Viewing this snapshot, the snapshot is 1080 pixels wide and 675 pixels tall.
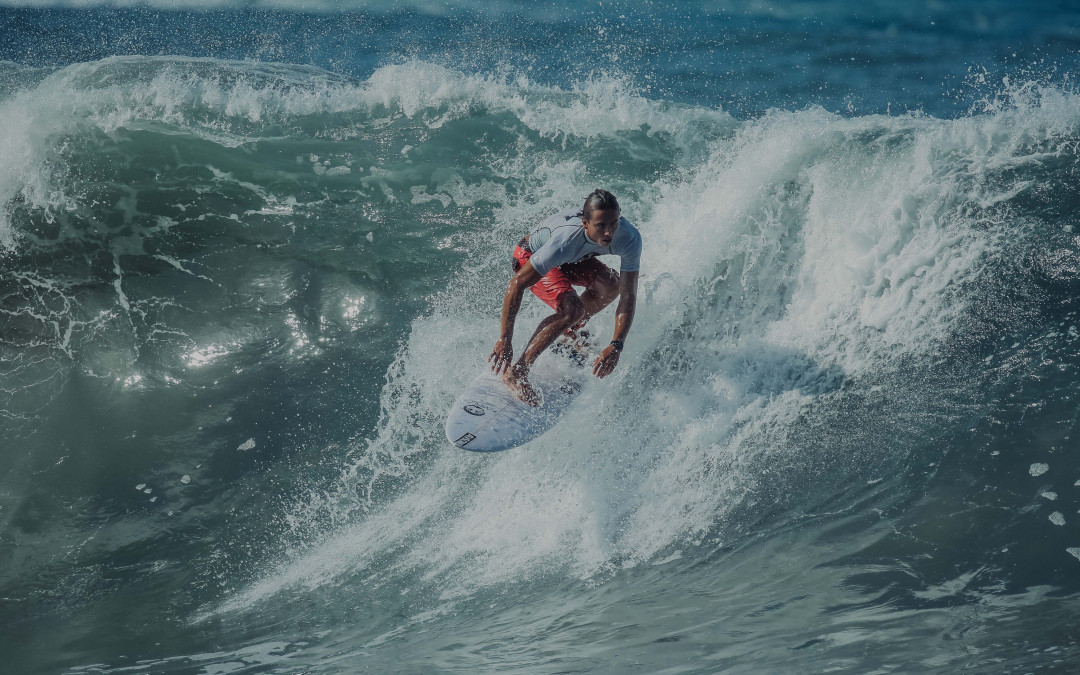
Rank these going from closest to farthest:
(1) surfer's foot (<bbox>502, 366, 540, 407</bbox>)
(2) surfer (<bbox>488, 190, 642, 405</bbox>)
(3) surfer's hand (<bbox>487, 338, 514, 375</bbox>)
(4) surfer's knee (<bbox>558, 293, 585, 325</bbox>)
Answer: (2) surfer (<bbox>488, 190, 642, 405</bbox>) → (3) surfer's hand (<bbox>487, 338, 514, 375</bbox>) → (4) surfer's knee (<bbox>558, 293, 585, 325</bbox>) → (1) surfer's foot (<bbox>502, 366, 540, 407</bbox>)

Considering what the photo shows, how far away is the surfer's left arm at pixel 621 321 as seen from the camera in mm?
4859

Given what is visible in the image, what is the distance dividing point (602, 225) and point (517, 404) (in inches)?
64.1

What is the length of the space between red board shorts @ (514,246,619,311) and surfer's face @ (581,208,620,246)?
2.48 feet

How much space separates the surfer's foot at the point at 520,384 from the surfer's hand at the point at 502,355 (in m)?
0.28

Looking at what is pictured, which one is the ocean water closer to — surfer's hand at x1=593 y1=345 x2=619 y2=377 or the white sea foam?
the white sea foam

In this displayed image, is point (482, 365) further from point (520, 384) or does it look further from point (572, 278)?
point (572, 278)

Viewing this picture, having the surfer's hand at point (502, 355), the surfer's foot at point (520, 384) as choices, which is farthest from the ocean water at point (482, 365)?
the surfer's hand at point (502, 355)


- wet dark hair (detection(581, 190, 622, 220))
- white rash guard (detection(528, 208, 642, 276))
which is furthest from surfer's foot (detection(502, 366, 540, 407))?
wet dark hair (detection(581, 190, 622, 220))

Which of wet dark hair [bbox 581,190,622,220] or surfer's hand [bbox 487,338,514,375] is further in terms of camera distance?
surfer's hand [bbox 487,338,514,375]

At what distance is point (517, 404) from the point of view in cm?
534

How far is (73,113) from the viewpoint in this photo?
743cm

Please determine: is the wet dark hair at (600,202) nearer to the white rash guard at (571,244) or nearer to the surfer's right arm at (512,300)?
the white rash guard at (571,244)

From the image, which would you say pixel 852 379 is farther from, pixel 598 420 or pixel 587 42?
pixel 587 42

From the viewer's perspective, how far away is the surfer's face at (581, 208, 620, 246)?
14.0 ft
